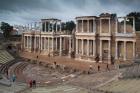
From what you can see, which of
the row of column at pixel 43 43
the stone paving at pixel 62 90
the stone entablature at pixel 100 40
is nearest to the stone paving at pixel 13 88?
A: the stone paving at pixel 62 90

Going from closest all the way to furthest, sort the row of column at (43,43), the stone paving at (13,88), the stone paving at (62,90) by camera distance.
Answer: the stone paving at (62,90) < the stone paving at (13,88) < the row of column at (43,43)

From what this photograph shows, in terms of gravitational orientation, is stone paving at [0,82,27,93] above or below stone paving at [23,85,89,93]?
below

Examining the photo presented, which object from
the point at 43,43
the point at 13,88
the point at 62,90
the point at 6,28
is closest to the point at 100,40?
the point at 43,43

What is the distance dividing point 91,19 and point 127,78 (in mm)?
19304

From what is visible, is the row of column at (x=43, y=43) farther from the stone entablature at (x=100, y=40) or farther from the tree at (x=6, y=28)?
the tree at (x=6, y=28)

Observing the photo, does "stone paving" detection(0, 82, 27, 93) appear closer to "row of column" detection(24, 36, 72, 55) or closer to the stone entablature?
the stone entablature

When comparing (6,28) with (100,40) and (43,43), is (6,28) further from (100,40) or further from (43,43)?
(100,40)

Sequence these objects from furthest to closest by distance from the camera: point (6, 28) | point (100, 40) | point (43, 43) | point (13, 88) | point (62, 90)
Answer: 1. point (6, 28)
2. point (43, 43)
3. point (100, 40)
4. point (13, 88)
5. point (62, 90)

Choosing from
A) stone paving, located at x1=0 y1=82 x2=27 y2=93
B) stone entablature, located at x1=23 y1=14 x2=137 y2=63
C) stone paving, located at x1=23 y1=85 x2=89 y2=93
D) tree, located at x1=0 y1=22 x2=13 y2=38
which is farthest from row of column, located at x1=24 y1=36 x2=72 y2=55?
tree, located at x1=0 y1=22 x2=13 y2=38

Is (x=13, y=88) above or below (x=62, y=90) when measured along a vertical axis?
below

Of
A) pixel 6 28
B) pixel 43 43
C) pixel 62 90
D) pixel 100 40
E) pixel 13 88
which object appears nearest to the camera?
pixel 62 90

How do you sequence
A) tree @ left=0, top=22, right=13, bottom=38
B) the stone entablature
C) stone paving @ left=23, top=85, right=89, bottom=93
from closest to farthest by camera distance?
stone paving @ left=23, top=85, right=89, bottom=93 → the stone entablature → tree @ left=0, top=22, right=13, bottom=38

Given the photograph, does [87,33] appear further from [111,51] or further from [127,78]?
[127,78]

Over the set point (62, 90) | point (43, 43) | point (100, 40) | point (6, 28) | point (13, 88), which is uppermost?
point (6, 28)
